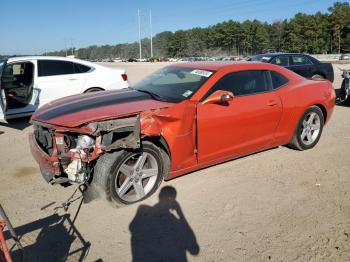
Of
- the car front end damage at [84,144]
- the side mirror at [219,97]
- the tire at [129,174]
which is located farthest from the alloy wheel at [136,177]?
the side mirror at [219,97]

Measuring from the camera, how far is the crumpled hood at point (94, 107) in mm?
3834

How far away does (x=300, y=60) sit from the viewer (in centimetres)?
1277

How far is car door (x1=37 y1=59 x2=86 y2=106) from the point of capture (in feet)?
26.8

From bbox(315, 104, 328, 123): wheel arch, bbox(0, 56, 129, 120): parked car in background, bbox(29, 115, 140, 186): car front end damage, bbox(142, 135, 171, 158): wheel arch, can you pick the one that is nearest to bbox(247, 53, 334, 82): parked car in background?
bbox(0, 56, 129, 120): parked car in background

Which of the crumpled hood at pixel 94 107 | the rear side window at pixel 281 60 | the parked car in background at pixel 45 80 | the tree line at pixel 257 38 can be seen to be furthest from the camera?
the tree line at pixel 257 38

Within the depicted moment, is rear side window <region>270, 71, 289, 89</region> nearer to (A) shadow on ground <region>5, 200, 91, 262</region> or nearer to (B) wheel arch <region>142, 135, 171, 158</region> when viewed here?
(B) wheel arch <region>142, 135, 171, 158</region>

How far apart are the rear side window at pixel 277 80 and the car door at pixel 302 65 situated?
7.52m

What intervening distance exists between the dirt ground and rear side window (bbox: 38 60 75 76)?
3.62m

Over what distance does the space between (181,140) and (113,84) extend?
5129 mm

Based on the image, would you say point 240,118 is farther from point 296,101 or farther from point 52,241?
point 52,241

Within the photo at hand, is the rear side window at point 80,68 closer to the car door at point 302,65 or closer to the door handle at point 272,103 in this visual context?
the door handle at point 272,103

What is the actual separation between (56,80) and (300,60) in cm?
882

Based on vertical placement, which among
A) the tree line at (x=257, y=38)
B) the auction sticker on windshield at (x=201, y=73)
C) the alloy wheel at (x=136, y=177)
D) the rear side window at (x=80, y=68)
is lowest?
the alloy wheel at (x=136, y=177)

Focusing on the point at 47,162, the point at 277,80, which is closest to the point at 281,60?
the point at 277,80
